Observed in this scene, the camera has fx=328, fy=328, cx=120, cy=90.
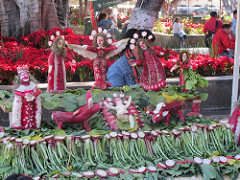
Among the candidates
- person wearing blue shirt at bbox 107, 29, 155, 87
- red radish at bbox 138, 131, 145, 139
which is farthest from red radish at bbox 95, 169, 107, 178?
person wearing blue shirt at bbox 107, 29, 155, 87

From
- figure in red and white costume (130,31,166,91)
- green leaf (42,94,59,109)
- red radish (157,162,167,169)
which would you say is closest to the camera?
red radish (157,162,167,169)

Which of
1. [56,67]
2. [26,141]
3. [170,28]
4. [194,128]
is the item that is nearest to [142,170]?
[194,128]

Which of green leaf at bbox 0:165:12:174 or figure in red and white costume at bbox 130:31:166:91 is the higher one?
figure in red and white costume at bbox 130:31:166:91

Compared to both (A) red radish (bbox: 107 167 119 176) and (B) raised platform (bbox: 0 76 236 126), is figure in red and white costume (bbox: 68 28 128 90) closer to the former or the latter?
(A) red radish (bbox: 107 167 119 176)

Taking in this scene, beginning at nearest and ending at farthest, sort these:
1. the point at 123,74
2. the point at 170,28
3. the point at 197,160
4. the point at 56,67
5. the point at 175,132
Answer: the point at 197,160 < the point at 175,132 < the point at 56,67 < the point at 123,74 < the point at 170,28

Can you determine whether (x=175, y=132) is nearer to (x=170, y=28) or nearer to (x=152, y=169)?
(x=152, y=169)

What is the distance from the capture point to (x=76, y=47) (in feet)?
11.5

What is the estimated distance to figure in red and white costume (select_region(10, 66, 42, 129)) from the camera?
8.50ft

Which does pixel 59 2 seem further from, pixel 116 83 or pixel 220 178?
pixel 220 178

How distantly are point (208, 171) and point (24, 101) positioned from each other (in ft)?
4.90

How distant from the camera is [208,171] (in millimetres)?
2314

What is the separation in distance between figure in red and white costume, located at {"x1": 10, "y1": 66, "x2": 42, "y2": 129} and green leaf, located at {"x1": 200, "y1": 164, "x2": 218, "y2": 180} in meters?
1.38

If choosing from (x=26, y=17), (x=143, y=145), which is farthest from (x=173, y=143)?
(x=26, y=17)

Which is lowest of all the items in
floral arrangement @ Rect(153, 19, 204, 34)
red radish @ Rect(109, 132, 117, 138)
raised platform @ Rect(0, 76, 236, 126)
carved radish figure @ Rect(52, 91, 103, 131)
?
raised platform @ Rect(0, 76, 236, 126)
